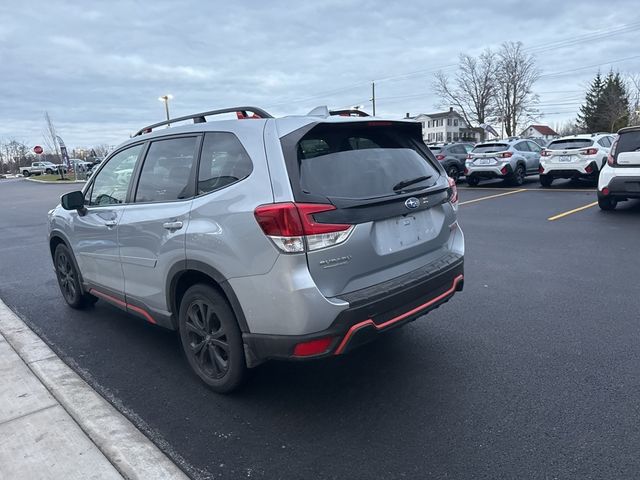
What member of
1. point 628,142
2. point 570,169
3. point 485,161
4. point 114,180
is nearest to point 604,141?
point 570,169

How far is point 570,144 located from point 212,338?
1413 cm

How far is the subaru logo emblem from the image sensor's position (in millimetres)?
3046

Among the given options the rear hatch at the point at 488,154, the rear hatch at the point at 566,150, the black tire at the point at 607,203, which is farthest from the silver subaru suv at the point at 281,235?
the rear hatch at the point at 488,154

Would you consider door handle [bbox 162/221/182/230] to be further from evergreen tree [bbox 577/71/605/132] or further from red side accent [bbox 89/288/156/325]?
evergreen tree [bbox 577/71/605/132]

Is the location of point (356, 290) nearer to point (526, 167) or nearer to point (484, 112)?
point (526, 167)

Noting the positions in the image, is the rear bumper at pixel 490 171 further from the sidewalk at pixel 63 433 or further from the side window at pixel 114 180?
the sidewalk at pixel 63 433

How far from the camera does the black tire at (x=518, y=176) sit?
16094 millimetres

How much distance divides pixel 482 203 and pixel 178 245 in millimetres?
10842

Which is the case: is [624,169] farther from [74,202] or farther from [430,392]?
[74,202]

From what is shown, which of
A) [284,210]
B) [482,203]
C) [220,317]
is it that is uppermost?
[284,210]

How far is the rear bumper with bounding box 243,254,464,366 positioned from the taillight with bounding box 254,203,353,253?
0.38m

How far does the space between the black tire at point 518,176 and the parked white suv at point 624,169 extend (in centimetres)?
690

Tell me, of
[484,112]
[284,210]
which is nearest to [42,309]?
[284,210]

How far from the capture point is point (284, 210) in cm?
258
